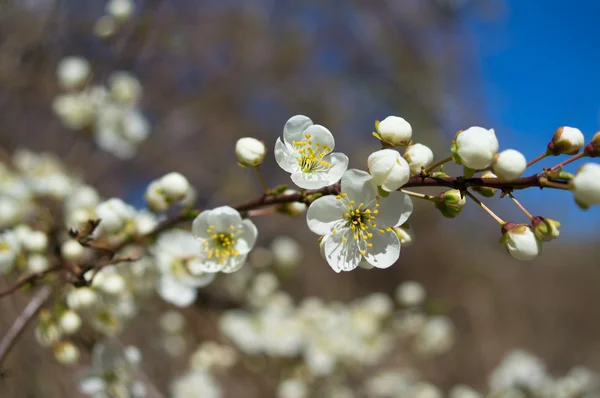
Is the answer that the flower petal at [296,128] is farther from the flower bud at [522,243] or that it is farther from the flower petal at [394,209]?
the flower bud at [522,243]

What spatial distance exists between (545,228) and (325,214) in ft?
1.54

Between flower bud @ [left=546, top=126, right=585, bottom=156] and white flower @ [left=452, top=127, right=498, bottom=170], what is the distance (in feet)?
0.42

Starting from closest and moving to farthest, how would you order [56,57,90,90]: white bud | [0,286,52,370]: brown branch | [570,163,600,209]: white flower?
[570,163,600,209]: white flower, [0,286,52,370]: brown branch, [56,57,90,90]: white bud

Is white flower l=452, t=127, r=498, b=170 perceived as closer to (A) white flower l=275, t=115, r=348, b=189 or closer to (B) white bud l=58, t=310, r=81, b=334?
(A) white flower l=275, t=115, r=348, b=189

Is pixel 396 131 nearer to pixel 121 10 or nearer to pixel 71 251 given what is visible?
pixel 71 251

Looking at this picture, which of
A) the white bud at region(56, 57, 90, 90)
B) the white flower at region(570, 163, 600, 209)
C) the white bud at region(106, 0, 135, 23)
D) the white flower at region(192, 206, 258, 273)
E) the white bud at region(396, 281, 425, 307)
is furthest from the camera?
the white bud at region(396, 281, 425, 307)

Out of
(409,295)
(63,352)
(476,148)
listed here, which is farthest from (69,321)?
(409,295)

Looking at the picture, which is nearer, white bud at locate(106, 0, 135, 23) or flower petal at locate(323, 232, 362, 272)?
flower petal at locate(323, 232, 362, 272)

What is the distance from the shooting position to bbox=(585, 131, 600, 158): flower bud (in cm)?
90

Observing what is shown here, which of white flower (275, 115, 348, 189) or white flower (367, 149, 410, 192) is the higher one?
white flower (275, 115, 348, 189)

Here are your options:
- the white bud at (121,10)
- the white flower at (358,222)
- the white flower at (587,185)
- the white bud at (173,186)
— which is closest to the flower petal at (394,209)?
the white flower at (358,222)

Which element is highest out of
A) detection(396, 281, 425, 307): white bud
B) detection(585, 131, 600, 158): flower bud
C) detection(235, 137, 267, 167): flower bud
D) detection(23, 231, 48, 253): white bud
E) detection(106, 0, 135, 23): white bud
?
detection(106, 0, 135, 23): white bud

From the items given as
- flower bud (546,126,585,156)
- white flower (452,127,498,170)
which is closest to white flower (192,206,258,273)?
white flower (452,127,498,170)

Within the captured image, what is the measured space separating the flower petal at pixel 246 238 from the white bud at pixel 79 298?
1.80ft
